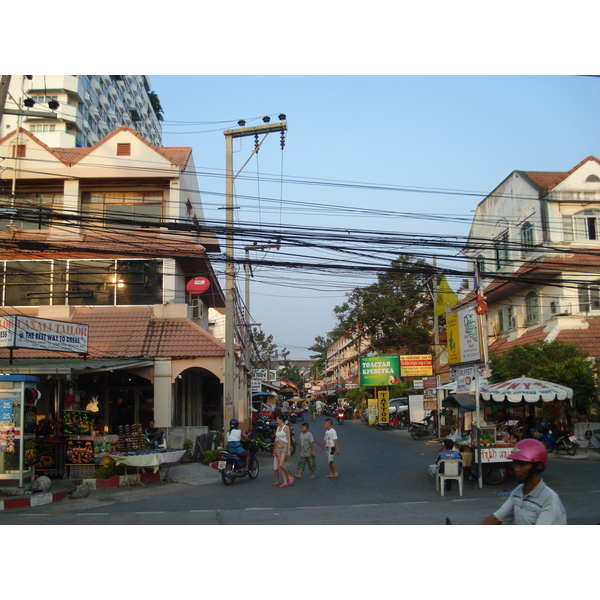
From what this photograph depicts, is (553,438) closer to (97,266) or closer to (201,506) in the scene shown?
(201,506)

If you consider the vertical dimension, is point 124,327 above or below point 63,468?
above

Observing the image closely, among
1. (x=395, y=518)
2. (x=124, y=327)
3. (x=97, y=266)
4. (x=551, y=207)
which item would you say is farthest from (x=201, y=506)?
(x=551, y=207)

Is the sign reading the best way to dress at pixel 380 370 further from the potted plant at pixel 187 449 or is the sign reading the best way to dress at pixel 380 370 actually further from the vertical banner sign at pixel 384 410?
the potted plant at pixel 187 449

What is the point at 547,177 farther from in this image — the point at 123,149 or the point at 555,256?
the point at 123,149

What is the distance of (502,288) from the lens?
2867 cm

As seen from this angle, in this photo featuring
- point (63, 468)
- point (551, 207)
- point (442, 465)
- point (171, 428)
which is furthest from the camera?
point (551, 207)

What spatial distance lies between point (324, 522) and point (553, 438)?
13195mm

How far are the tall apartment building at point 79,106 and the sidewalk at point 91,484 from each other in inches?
1262

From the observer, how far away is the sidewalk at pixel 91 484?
42.4 feet

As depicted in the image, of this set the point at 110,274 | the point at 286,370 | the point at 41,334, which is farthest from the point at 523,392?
the point at 286,370

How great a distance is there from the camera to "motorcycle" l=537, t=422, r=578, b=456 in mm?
20125

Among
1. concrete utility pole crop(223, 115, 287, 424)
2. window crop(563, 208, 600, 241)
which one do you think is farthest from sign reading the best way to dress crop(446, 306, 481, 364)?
window crop(563, 208, 600, 241)

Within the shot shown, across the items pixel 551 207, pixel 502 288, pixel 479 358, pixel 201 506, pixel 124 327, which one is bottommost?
pixel 201 506

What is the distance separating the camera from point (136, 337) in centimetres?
2091
